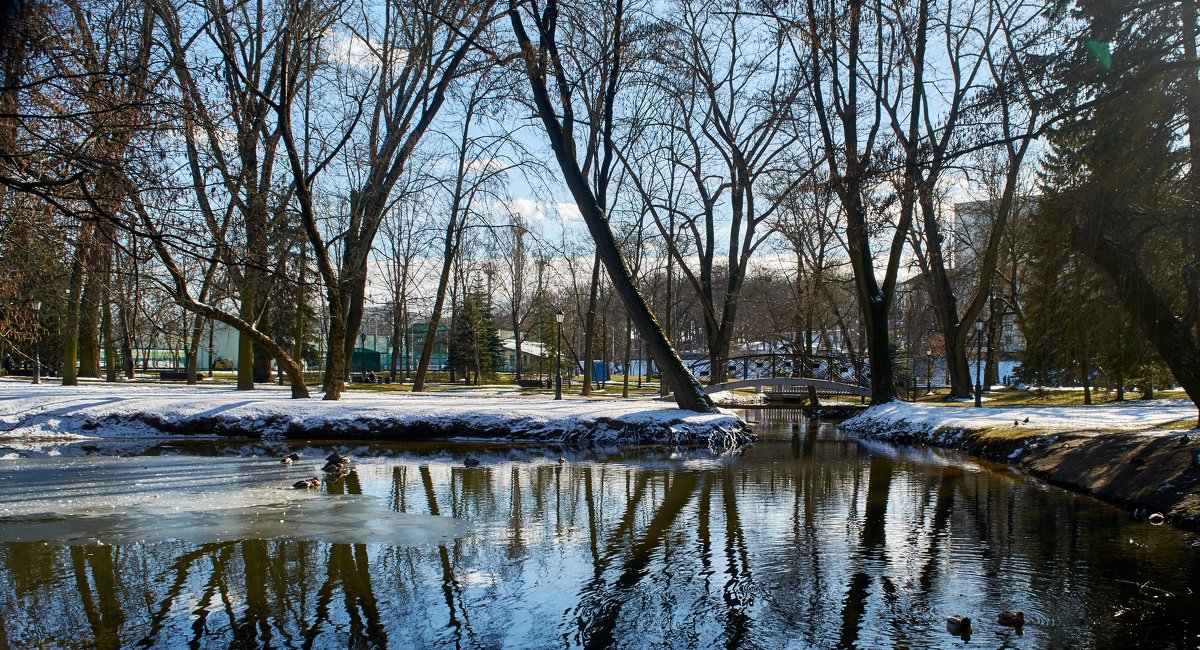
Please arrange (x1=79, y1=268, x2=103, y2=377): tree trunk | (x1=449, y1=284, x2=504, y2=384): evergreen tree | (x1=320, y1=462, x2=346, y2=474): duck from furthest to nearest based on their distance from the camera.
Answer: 1. (x1=449, y1=284, x2=504, y2=384): evergreen tree
2. (x1=320, y1=462, x2=346, y2=474): duck
3. (x1=79, y1=268, x2=103, y2=377): tree trunk

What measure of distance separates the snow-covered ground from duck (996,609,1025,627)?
9.82 m

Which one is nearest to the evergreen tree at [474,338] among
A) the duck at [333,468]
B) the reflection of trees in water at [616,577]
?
the duck at [333,468]

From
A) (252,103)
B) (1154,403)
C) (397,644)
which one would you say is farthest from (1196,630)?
(252,103)

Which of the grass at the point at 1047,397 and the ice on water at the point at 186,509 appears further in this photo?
the grass at the point at 1047,397

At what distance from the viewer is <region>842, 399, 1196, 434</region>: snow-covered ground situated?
14938mm

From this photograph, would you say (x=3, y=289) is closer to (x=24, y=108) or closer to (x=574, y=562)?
(x=24, y=108)

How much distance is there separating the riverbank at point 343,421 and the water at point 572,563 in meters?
5.25

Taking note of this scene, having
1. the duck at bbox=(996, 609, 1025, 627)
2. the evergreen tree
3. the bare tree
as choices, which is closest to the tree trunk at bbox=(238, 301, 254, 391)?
the bare tree

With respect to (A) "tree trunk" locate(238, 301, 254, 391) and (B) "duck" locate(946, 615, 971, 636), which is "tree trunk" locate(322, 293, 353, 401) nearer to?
(A) "tree trunk" locate(238, 301, 254, 391)

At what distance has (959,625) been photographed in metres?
5.42

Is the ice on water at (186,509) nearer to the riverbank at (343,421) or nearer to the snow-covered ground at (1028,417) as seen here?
the riverbank at (343,421)

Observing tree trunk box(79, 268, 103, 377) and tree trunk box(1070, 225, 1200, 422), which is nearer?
tree trunk box(1070, 225, 1200, 422)

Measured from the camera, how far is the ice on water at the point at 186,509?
8070mm

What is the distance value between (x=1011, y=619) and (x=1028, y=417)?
532 inches
